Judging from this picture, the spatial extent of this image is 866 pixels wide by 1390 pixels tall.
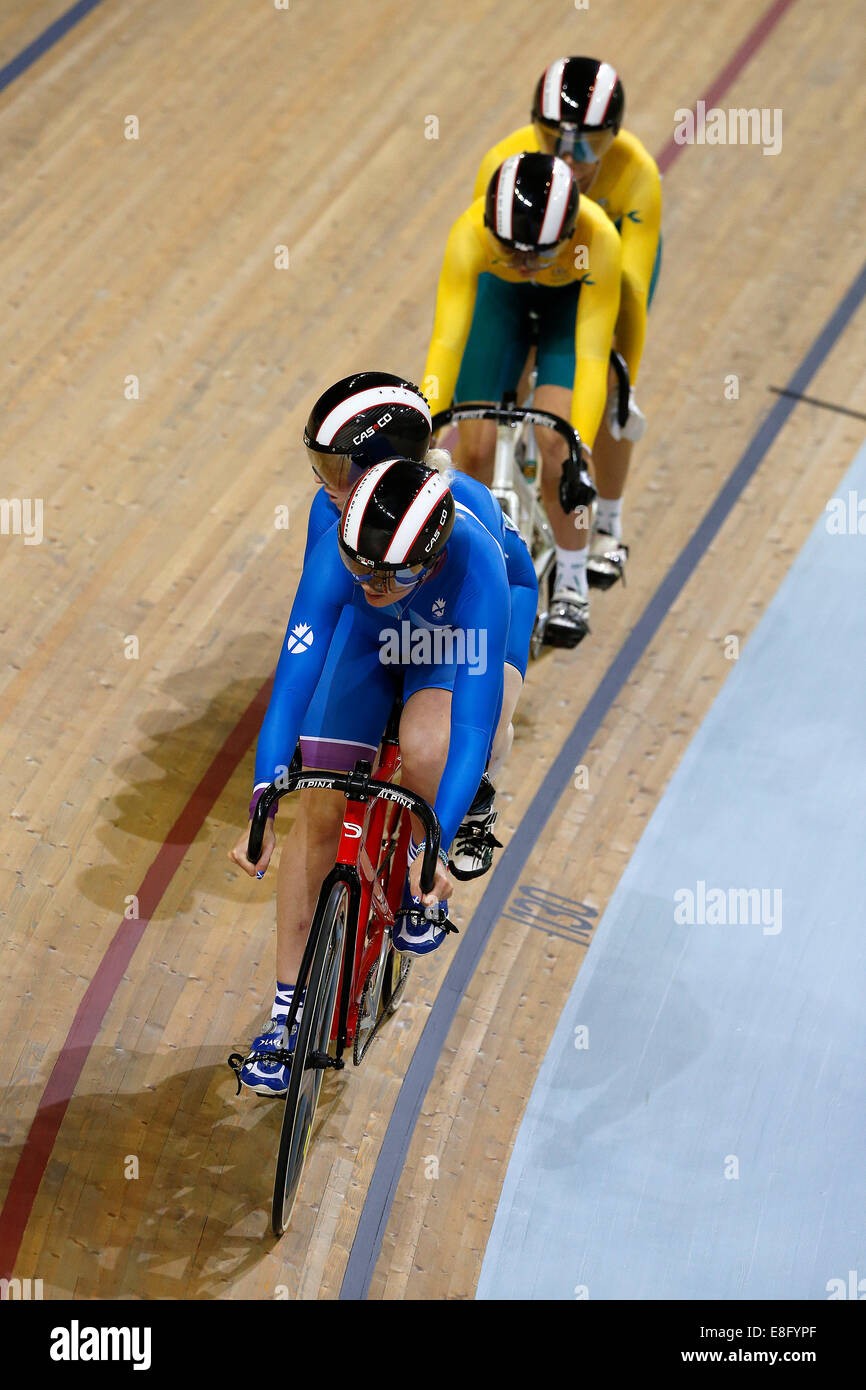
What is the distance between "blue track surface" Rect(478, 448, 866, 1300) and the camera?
3.39m

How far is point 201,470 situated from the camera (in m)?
5.14

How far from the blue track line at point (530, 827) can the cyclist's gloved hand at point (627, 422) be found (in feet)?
1.97

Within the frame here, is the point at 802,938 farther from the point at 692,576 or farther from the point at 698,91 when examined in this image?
the point at 698,91

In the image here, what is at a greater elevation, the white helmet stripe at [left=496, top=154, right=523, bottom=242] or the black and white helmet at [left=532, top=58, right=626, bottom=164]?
the black and white helmet at [left=532, top=58, right=626, bottom=164]

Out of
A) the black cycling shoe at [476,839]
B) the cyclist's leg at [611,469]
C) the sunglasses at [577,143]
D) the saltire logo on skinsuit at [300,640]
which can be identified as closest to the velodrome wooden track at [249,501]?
the cyclist's leg at [611,469]

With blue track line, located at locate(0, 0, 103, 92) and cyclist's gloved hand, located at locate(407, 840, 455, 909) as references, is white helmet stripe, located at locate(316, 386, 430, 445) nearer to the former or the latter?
cyclist's gloved hand, located at locate(407, 840, 455, 909)

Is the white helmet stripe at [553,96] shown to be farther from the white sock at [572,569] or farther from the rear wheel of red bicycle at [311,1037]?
the rear wheel of red bicycle at [311,1037]

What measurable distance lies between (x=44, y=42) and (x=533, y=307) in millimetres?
3727

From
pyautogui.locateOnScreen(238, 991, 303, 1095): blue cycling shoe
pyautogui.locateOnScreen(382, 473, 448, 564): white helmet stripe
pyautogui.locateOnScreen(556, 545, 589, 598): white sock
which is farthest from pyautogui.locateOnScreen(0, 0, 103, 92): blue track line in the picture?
pyautogui.locateOnScreen(238, 991, 303, 1095): blue cycling shoe

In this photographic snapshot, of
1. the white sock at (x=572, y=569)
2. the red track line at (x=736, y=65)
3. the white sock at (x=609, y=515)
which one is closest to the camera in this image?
the white sock at (x=572, y=569)

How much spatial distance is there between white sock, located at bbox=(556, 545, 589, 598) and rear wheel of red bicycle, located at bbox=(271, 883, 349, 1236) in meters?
1.83

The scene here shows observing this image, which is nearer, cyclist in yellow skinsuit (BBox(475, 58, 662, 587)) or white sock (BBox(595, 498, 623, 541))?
cyclist in yellow skinsuit (BBox(475, 58, 662, 587))

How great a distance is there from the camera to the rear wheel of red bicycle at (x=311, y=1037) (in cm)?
291
